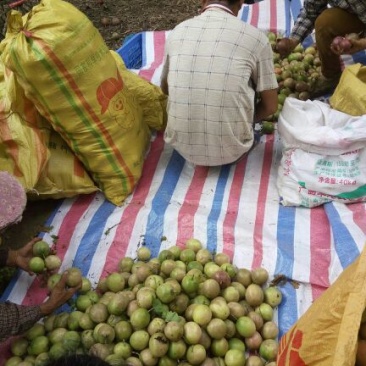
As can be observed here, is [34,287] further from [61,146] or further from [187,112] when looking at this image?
[187,112]

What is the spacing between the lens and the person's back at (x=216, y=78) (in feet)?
8.70

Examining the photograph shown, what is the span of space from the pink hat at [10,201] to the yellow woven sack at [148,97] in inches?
53.4

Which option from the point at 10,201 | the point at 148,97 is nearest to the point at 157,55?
the point at 148,97

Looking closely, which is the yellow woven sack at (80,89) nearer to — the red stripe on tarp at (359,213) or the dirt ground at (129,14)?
the red stripe on tarp at (359,213)

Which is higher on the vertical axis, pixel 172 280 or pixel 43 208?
pixel 172 280

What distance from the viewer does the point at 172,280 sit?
2.33 meters

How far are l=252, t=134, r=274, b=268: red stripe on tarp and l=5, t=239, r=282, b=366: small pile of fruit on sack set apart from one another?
0.17 m

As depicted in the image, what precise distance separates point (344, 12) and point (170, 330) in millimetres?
2920

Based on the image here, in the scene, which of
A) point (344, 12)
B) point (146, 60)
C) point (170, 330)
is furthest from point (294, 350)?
point (146, 60)

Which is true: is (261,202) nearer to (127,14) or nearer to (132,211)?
(132,211)

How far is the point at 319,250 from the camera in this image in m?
2.61

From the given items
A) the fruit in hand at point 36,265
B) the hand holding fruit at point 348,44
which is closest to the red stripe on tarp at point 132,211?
the fruit in hand at point 36,265

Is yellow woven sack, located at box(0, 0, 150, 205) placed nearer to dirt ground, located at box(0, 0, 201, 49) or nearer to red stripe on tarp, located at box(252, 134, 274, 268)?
red stripe on tarp, located at box(252, 134, 274, 268)

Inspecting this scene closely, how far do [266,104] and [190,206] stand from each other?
33.8 inches
